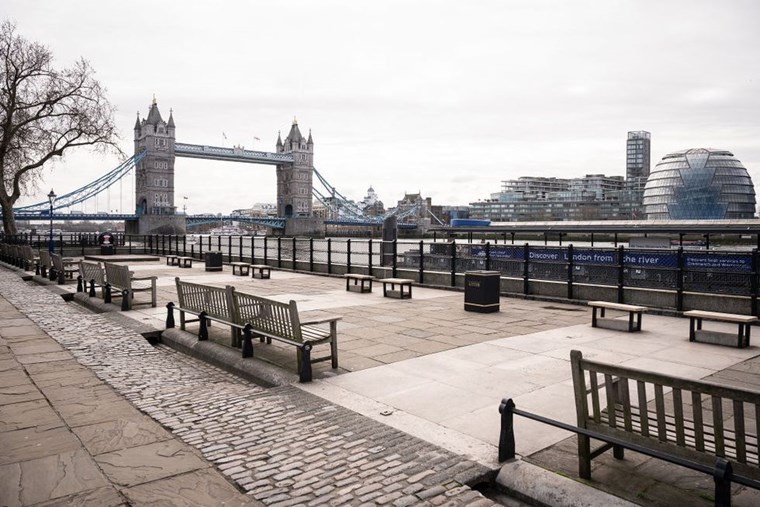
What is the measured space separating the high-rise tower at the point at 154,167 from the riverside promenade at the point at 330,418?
114 m

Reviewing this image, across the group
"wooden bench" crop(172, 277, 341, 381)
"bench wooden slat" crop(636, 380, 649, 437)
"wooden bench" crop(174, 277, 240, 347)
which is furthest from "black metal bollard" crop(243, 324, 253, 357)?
Answer: "bench wooden slat" crop(636, 380, 649, 437)

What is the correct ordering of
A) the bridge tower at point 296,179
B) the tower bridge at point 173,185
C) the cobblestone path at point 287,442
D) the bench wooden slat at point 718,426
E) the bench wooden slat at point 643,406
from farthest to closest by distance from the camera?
the bridge tower at point 296,179
the tower bridge at point 173,185
the cobblestone path at point 287,442
the bench wooden slat at point 643,406
the bench wooden slat at point 718,426

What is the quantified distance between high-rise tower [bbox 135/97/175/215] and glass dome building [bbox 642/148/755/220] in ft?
360

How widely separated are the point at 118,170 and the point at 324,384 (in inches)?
4144

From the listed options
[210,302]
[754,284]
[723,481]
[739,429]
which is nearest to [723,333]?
[754,284]

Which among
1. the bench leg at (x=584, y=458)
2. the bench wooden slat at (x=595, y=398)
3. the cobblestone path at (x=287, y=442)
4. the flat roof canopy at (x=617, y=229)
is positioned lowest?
the cobblestone path at (x=287, y=442)

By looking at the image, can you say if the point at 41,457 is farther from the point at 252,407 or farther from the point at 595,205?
the point at 595,205

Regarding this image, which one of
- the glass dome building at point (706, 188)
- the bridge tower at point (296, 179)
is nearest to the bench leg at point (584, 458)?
the bridge tower at point (296, 179)

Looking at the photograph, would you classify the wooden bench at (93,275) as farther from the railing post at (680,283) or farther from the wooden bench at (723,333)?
the railing post at (680,283)

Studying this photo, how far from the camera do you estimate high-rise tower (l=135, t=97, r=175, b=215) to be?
385 feet

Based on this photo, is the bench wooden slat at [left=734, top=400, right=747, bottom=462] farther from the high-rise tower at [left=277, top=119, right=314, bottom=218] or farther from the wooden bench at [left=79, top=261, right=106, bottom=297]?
the high-rise tower at [left=277, top=119, right=314, bottom=218]

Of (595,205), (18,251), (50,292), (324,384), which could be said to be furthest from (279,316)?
(595,205)

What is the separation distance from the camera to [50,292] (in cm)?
1641

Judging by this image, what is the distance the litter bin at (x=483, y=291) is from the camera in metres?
12.2
